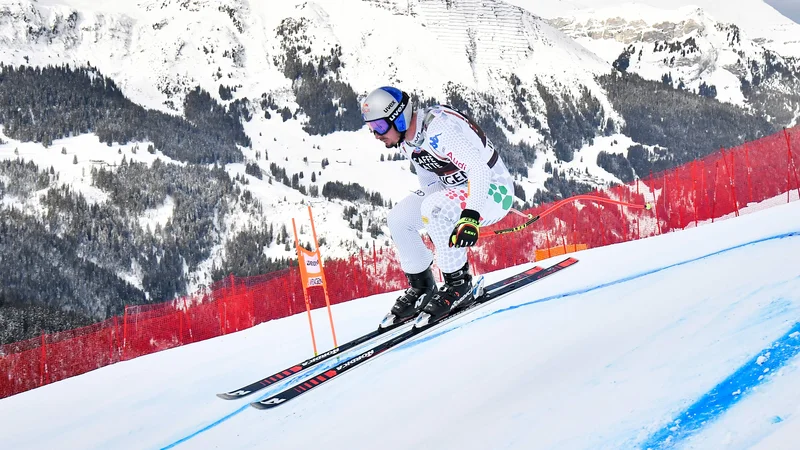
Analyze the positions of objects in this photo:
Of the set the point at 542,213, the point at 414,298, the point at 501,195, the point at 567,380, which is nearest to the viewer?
the point at 567,380

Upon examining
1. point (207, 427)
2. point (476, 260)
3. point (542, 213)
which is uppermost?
point (542, 213)

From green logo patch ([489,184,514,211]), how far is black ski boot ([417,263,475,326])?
0.59m

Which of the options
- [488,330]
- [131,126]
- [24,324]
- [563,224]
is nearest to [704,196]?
[563,224]

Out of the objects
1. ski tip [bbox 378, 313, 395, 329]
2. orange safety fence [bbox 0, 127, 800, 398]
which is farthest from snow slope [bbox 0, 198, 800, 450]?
orange safety fence [bbox 0, 127, 800, 398]

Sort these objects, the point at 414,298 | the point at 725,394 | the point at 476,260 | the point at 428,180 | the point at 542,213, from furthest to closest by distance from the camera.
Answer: the point at 476,260 < the point at 542,213 < the point at 414,298 < the point at 428,180 < the point at 725,394

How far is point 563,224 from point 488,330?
1883 centimetres

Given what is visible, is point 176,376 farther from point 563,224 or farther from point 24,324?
point 24,324

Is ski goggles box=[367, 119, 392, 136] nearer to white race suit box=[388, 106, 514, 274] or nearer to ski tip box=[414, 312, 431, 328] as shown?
white race suit box=[388, 106, 514, 274]

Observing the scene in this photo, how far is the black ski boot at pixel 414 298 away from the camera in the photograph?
5.54 m

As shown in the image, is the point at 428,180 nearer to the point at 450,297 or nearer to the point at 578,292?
the point at 450,297

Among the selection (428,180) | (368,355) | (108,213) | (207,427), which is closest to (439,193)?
(428,180)

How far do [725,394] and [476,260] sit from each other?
69.4ft

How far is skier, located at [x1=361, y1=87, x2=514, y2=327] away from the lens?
4766 mm

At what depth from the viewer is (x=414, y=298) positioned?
18.2 ft
